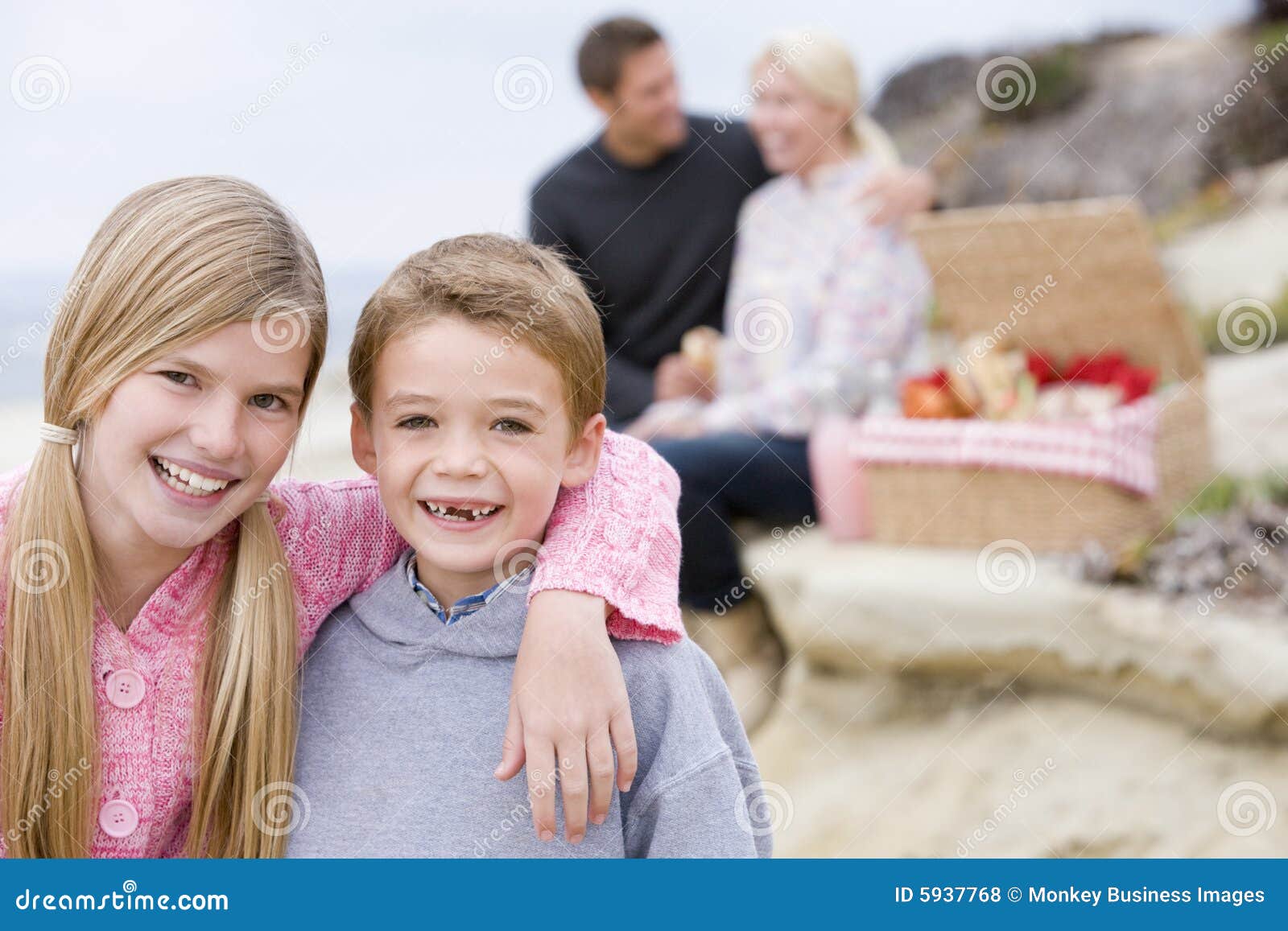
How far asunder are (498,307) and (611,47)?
105 inches

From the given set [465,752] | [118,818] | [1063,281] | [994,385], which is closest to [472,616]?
[465,752]

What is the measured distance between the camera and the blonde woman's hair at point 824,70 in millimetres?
3615

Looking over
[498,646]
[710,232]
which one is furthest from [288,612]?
[710,232]

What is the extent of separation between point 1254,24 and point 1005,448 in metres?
6.18

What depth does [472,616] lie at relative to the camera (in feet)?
4.64

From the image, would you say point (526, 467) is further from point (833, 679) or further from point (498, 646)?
point (833, 679)

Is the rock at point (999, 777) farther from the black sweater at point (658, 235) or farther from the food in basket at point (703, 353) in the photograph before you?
the black sweater at point (658, 235)

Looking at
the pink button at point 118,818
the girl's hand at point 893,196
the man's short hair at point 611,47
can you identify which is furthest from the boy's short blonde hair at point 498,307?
the man's short hair at point 611,47

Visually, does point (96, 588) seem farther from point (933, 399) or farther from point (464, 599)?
point (933, 399)

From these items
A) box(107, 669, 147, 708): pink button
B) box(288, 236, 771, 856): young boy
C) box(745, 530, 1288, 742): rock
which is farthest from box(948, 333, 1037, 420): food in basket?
box(107, 669, 147, 708): pink button

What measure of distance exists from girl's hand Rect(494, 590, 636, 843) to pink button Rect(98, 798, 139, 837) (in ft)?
1.43

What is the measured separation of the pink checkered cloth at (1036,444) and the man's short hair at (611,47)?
1260 millimetres

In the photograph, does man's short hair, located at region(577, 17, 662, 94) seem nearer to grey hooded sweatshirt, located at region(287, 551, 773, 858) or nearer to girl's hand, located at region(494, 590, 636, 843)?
grey hooded sweatshirt, located at region(287, 551, 773, 858)

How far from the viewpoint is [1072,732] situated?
3.18 m
